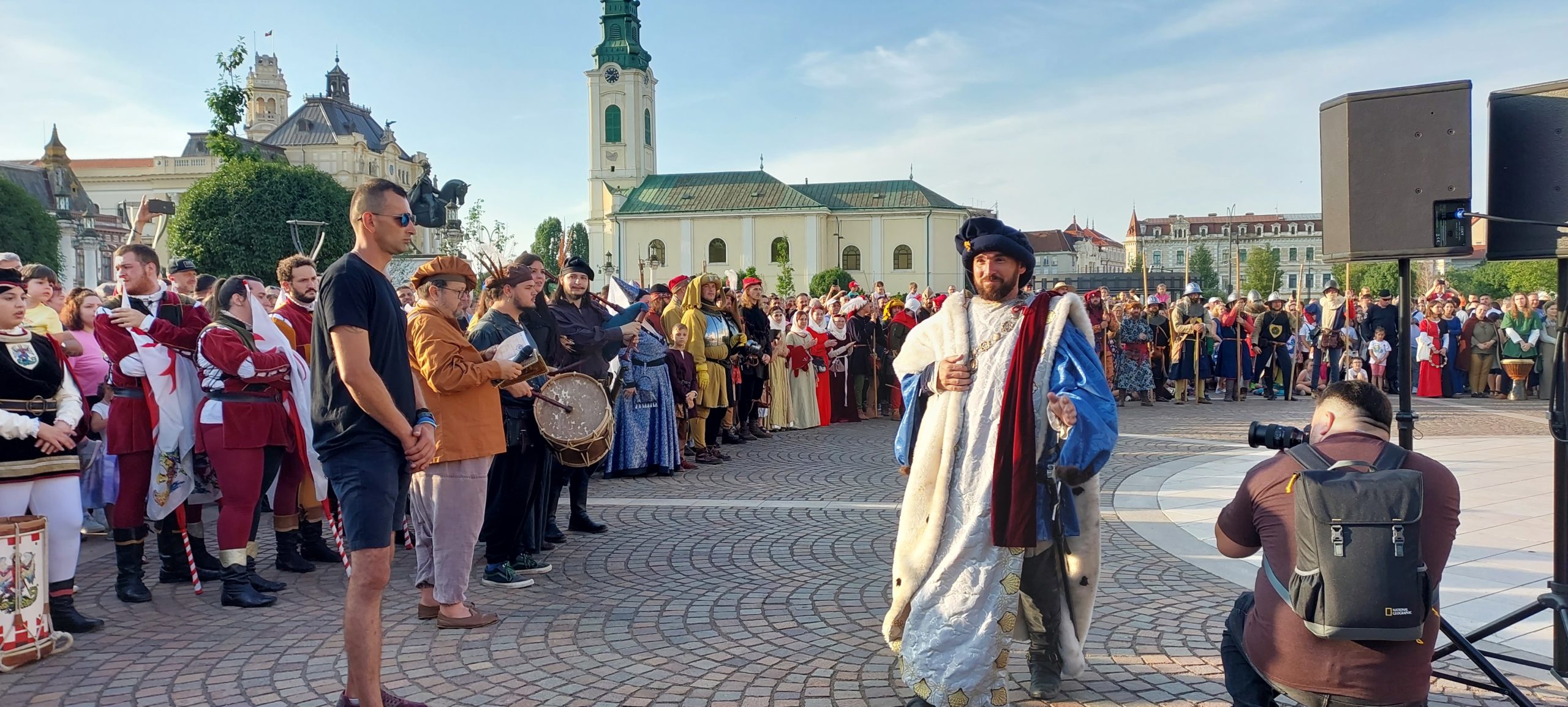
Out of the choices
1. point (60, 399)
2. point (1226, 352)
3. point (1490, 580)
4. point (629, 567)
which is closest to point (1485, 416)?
point (1226, 352)

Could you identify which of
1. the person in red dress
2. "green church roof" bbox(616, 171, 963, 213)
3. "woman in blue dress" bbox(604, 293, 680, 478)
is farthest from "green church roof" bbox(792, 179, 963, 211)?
"woman in blue dress" bbox(604, 293, 680, 478)

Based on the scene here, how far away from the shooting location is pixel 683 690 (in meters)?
4.07

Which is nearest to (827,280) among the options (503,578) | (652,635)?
(503,578)

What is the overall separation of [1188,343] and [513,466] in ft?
46.7

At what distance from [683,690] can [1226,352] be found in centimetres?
1583

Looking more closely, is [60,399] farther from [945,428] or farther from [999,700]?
[999,700]

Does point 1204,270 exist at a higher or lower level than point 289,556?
higher

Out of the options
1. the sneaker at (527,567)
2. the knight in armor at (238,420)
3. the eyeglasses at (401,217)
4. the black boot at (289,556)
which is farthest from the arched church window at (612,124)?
the eyeglasses at (401,217)

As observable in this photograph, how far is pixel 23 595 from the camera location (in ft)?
14.7

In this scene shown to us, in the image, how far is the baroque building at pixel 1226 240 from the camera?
420 ft

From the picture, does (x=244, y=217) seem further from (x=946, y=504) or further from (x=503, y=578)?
(x=946, y=504)

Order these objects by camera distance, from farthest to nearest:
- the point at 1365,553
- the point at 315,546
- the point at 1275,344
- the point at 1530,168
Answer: the point at 1275,344, the point at 315,546, the point at 1530,168, the point at 1365,553

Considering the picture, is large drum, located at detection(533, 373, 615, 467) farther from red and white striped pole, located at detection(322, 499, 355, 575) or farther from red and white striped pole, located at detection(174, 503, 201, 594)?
red and white striped pole, located at detection(174, 503, 201, 594)

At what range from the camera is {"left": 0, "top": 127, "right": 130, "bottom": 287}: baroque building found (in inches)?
2940
